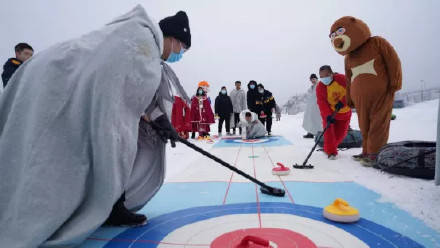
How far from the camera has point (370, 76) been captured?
11.4ft

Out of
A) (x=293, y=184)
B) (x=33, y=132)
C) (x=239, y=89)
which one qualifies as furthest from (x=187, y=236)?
(x=239, y=89)

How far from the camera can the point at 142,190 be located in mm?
2088

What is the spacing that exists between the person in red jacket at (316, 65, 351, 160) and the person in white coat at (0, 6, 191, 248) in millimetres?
3463

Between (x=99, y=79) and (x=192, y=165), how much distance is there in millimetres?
2666

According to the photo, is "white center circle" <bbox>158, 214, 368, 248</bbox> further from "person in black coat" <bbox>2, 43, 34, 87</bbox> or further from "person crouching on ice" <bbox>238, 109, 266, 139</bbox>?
"person crouching on ice" <bbox>238, 109, 266, 139</bbox>

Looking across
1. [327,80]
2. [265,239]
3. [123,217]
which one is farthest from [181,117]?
[265,239]

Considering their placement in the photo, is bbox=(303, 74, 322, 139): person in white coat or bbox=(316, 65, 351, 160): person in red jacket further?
bbox=(303, 74, 322, 139): person in white coat

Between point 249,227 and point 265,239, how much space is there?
0.29m

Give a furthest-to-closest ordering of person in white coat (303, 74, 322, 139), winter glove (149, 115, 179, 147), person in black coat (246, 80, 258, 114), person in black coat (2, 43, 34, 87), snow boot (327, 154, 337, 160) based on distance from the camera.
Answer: person in black coat (246, 80, 258, 114)
person in white coat (303, 74, 322, 139)
snow boot (327, 154, 337, 160)
person in black coat (2, 43, 34, 87)
winter glove (149, 115, 179, 147)

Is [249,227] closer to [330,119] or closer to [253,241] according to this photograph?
[253,241]

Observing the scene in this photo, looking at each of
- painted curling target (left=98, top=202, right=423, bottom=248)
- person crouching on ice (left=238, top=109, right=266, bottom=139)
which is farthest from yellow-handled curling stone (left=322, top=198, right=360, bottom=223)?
person crouching on ice (left=238, top=109, right=266, bottom=139)

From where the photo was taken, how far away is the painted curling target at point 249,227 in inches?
61.9

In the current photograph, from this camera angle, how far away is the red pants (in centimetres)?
427

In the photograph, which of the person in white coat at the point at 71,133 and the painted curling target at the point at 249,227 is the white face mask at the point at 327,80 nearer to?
the painted curling target at the point at 249,227
